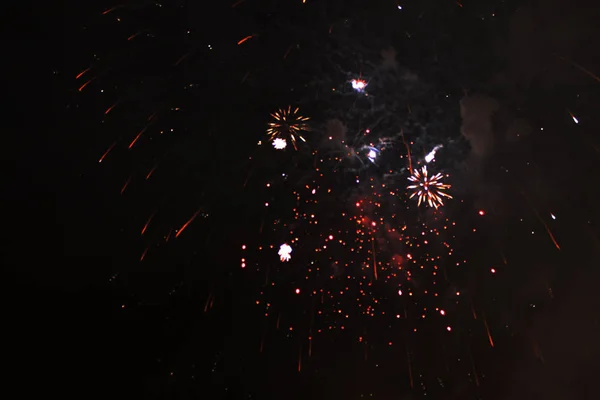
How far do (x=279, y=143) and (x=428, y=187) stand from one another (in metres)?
1.77

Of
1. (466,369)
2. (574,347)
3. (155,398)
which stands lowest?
(155,398)

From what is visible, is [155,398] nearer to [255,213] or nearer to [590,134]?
[255,213]

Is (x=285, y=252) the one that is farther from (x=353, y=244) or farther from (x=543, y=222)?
(x=543, y=222)

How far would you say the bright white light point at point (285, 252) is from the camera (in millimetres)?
4781

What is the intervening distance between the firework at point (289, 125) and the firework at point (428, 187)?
1.35m

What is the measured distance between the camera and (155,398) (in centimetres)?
488

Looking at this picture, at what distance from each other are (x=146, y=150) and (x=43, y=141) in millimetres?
1109

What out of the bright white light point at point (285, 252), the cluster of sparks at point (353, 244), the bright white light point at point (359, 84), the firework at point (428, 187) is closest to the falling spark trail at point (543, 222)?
the cluster of sparks at point (353, 244)

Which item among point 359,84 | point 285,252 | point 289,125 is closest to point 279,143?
point 289,125

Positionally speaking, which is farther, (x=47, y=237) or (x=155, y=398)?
(x=155, y=398)

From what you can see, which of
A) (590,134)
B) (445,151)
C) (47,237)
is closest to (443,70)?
(445,151)

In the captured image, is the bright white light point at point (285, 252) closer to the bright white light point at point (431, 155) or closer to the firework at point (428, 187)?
the firework at point (428, 187)

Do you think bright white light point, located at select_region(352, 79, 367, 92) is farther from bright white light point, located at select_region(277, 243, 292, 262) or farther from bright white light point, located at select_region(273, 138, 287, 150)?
bright white light point, located at select_region(277, 243, 292, 262)

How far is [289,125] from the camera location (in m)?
4.67
